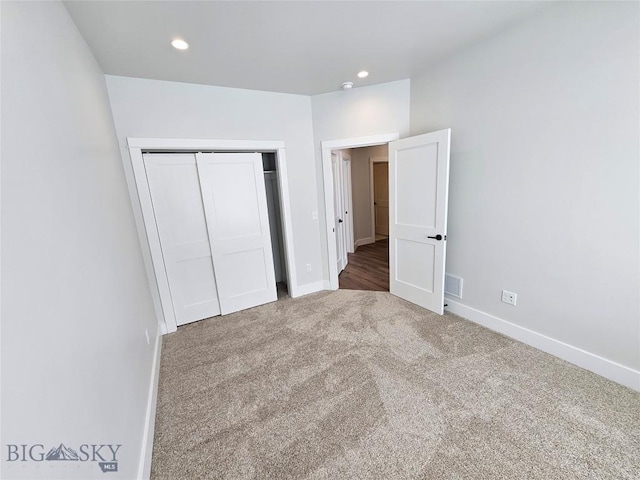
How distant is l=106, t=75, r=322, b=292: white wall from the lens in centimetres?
235

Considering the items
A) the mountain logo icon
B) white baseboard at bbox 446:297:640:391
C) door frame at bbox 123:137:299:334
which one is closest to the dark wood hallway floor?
white baseboard at bbox 446:297:640:391

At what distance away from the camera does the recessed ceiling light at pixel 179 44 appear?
1.87 m

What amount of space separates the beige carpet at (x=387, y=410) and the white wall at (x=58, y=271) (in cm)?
43

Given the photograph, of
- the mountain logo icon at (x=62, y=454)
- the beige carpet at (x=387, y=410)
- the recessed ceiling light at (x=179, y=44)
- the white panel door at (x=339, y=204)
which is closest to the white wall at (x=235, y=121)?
the recessed ceiling light at (x=179, y=44)

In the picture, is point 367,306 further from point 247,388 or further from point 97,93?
point 97,93

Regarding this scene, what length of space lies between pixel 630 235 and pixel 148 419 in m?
3.26

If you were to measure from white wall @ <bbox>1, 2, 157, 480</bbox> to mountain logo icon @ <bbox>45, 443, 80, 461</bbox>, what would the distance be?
0.02 m

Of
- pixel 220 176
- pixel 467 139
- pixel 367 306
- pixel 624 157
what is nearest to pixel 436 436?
pixel 367 306

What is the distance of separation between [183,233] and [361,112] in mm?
2468

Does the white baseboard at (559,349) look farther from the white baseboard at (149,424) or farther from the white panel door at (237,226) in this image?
the white baseboard at (149,424)

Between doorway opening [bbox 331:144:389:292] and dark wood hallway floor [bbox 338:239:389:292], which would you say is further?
doorway opening [bbox 331:144:389:292]

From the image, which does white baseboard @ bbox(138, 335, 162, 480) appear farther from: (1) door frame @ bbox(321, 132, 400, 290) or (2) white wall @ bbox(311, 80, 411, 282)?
(2) white wall @ bbox(311, 80, 411, 282)

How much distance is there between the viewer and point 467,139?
2406mm

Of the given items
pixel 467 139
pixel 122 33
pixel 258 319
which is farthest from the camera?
pixel 258 319
